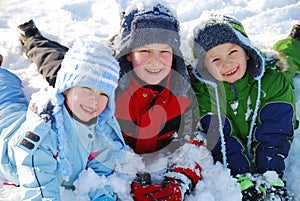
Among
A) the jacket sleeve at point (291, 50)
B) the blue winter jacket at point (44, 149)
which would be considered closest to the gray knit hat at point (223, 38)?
the jacket sleeve at point (291, 50)

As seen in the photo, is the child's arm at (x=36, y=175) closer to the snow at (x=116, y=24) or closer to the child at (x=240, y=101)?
the snow at (x=116, y=24)

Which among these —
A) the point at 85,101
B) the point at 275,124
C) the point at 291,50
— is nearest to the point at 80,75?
the point at 85,101

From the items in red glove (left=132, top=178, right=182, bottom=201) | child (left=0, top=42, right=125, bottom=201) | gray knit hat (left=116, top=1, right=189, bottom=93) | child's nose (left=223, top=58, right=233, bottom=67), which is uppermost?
gray knit hat (left=116, top=1, right=189, bottom=93)

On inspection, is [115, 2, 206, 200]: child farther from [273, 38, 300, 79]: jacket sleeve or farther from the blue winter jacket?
[273, 38, 300, 79]: jacket sleeve

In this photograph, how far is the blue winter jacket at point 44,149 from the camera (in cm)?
162

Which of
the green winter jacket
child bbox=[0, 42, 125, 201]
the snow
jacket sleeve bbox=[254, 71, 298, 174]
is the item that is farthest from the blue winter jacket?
jacket sleeve bbox=[254, 71, 298, 174]

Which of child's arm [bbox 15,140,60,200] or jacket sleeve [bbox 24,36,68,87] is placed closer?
child's arm [bbox 15,140,60,200]

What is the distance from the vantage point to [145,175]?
1.91 meters

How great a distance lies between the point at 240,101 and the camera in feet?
7.09

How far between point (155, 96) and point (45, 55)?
85cm

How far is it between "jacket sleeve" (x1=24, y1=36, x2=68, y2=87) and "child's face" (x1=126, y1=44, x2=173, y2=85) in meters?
0.59

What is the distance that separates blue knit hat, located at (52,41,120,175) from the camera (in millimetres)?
1707

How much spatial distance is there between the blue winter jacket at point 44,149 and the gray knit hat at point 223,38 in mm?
616

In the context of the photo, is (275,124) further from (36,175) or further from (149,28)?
(36,175)
